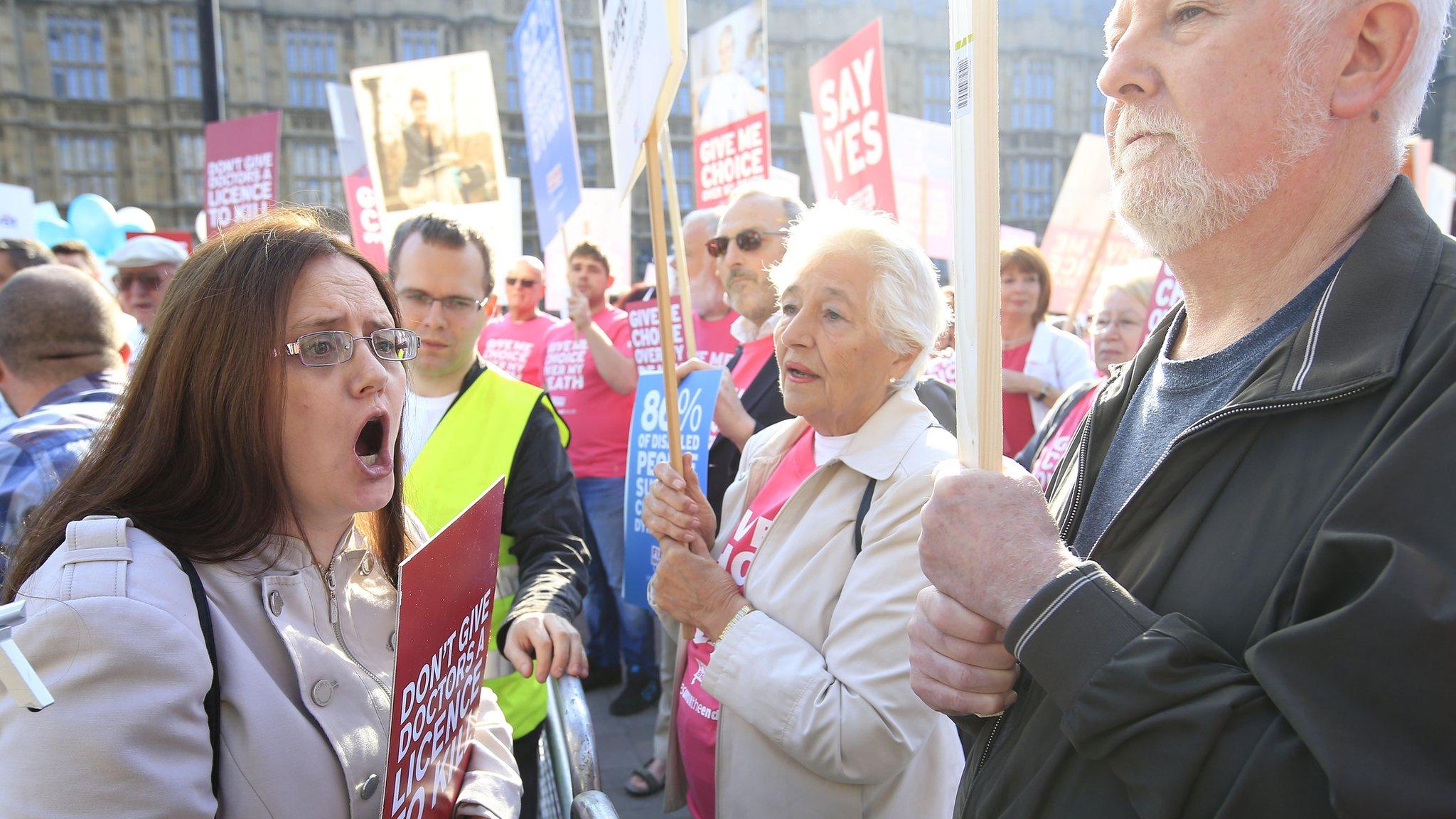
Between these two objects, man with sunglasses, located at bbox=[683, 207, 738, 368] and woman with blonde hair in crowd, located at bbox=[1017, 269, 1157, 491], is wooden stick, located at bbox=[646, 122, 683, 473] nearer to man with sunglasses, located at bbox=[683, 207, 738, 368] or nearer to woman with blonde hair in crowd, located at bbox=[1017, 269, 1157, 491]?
woman with blonde hair in crowd, located at bbox=[1017, 269, 1157, 491]

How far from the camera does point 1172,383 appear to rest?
4.08ft

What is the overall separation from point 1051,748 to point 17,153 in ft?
109

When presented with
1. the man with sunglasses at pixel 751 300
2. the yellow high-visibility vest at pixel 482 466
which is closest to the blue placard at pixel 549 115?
the man with sunglasses at pixel 751 300

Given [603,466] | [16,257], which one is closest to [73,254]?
[16,257]

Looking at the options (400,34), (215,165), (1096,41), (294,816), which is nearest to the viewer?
(294,816)

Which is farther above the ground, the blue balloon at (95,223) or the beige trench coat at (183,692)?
the blue balloon at (95,223)

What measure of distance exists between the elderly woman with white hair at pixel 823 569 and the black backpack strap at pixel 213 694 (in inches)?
33.4

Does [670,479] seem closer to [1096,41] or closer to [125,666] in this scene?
[125,666]

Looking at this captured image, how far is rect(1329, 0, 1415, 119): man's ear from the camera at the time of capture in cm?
99

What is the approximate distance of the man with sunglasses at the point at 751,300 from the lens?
3.18 metres

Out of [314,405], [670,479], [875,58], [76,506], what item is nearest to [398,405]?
[314,405]

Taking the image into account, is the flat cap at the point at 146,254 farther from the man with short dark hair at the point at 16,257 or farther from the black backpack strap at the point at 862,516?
the black backpack strap at the point at 862,516

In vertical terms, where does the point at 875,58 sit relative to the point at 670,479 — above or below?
above

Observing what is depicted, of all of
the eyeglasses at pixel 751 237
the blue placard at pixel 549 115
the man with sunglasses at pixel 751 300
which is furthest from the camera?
the blue placard at pixel 549 115
